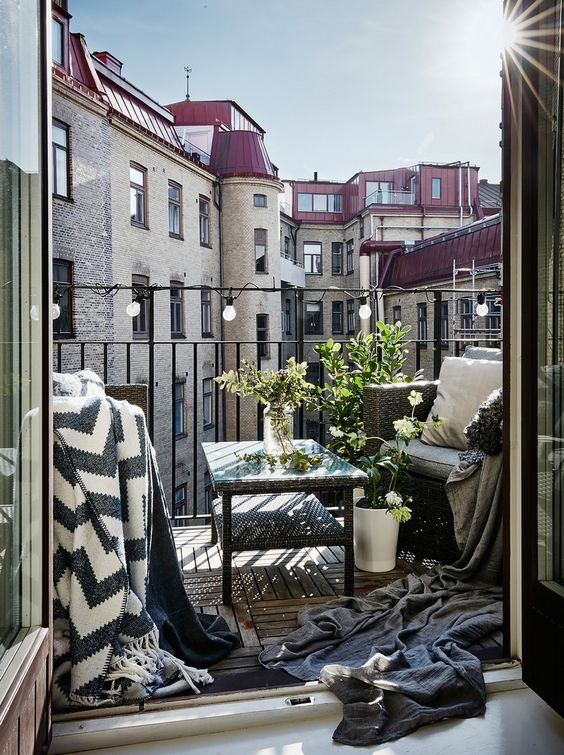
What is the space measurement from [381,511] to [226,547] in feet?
2.21

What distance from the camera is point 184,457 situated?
13.4m

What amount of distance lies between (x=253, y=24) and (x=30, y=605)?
18.9 feet

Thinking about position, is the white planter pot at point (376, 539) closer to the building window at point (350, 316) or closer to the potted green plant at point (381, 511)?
the potted green plant at point (381, 511)

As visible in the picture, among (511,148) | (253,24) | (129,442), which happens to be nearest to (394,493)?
(129,442)

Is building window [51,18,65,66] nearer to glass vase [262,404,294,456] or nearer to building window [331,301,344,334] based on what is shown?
glass vase [262,404,294,456]

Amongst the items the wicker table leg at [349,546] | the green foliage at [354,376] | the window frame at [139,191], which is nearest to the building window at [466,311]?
the window frame at [139,191]

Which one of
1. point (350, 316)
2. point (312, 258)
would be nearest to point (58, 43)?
point (312, 258)

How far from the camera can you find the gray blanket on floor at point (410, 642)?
1.44m

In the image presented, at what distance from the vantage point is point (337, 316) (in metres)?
21.8

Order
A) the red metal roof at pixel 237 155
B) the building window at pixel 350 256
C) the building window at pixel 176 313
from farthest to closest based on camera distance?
the building window at pixel 350 256
the red metal roof at pixel 237 155
the building window at pixel 176 313

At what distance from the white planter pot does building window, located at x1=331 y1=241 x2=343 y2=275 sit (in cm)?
1992

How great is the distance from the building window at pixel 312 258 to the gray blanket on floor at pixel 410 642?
19922 mm

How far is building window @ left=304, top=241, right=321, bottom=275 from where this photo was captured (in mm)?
21891

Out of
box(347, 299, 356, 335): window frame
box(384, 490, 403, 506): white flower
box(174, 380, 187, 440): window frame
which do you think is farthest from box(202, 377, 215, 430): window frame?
box(384, 490, 403, 506): white flower
